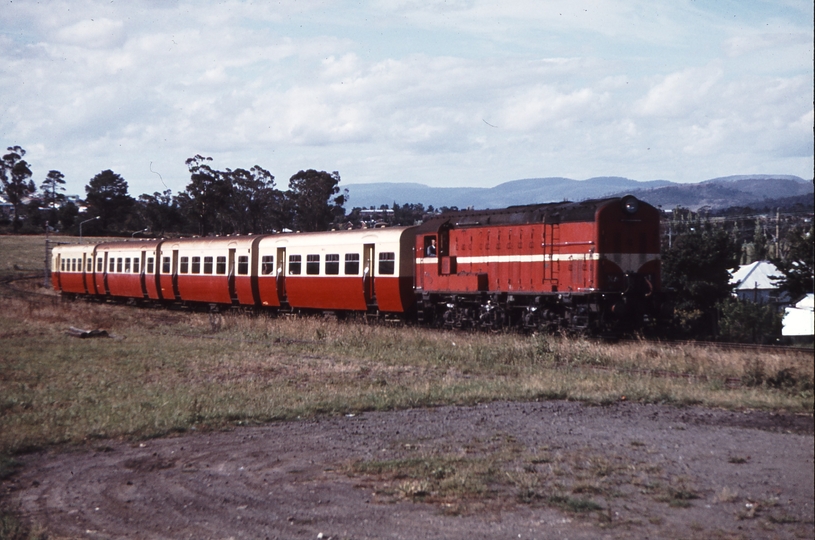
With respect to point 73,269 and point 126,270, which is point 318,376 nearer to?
point 126,270

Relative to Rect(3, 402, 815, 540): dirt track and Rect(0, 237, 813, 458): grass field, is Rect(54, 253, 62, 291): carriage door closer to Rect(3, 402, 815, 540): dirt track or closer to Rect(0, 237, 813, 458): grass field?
Rect(0, 237, 813, 458): grass field

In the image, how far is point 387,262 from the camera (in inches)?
1163

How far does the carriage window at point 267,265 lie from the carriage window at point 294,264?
59.2 inches

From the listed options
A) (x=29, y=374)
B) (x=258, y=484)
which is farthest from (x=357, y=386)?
(x=29, y=374)

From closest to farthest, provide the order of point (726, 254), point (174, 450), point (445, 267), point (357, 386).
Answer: point (174, 450)
point (357, 386)
point (726, 254)
point (445, 267)

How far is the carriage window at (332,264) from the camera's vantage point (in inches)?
1251

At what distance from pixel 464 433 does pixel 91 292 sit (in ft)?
159

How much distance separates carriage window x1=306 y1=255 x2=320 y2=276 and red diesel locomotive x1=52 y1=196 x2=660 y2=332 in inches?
2.3

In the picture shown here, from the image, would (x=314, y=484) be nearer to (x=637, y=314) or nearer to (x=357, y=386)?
(x=357, y=386)

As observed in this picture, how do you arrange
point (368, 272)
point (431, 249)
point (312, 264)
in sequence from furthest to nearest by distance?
point (312, 264), point (368, 272), point (431, 249)

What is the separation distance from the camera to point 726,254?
2180 centimetres

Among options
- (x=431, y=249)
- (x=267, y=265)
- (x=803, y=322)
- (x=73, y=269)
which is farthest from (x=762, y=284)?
(x=73, y=269)

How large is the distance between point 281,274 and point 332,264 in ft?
13.5

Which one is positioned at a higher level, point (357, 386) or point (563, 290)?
point (563, 290)
